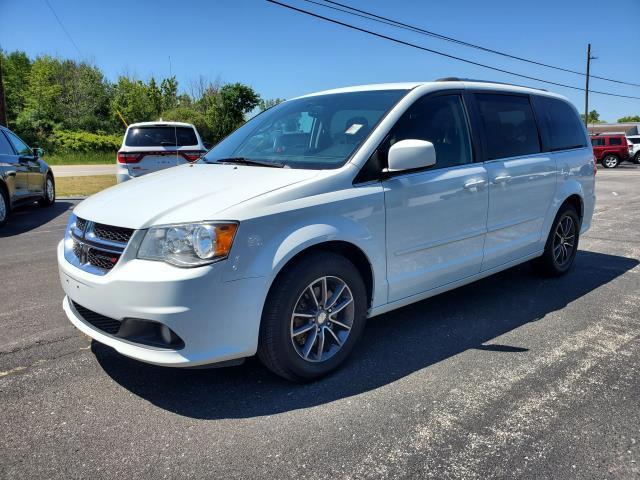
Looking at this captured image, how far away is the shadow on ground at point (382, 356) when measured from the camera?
303 centimetres

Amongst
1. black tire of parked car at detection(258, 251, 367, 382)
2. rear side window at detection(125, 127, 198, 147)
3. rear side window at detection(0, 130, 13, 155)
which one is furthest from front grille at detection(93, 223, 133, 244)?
rear side window at detection(125, 127, 198, 147)

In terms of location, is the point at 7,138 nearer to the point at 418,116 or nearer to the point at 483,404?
the point at 418,116

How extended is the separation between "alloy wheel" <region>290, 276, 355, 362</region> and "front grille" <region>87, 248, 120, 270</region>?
41.2 inches

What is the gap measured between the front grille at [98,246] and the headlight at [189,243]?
169 mm

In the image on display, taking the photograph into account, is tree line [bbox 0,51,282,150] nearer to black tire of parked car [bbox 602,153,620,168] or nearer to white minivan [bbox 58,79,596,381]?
black tire of parked car [bbox 602,153,620,168]

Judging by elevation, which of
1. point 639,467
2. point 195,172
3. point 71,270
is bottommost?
point 639,467

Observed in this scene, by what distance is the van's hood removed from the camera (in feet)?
9.37

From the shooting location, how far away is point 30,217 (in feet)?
32.6

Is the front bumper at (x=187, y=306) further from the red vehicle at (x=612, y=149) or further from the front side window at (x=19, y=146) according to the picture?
the red vehicle at (x=612, y=149)

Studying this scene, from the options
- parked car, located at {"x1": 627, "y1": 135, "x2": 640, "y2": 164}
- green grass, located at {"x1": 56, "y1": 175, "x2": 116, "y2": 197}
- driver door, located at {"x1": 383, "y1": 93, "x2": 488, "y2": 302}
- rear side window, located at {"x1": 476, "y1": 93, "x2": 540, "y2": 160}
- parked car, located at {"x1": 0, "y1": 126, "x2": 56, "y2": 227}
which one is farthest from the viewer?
parked car, located at {"x1": 627, "y1": 135, "x2": 640, "y2": 164}

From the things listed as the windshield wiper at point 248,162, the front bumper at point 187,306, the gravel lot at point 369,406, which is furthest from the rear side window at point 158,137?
the front bumper at point 187,306

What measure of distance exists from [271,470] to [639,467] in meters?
1.68

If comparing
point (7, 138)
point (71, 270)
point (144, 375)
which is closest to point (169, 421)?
point (144, 375)

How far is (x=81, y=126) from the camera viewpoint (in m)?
45.2
